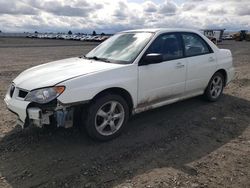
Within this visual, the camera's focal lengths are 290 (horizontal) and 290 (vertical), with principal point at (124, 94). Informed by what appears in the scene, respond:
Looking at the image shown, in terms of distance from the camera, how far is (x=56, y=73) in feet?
14.5

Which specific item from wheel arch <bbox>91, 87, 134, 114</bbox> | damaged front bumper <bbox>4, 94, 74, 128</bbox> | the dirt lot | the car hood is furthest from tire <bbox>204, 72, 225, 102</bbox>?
damaged front bumper <bbox>4, 94, 74, 128</bbox>

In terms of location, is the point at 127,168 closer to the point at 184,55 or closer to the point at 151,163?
the point at 151,163

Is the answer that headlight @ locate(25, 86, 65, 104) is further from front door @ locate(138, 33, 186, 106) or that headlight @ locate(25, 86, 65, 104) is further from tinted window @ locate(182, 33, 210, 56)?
tinted window @ locate(182, 33, 210, 56)

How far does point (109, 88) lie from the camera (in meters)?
4.42

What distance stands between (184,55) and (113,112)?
2043mm

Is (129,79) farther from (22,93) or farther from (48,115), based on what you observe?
(22,93)

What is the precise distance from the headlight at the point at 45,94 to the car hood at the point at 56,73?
3.0 inches

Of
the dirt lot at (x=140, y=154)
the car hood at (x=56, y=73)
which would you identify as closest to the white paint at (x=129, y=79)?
the car hood at (x=56, y=73)

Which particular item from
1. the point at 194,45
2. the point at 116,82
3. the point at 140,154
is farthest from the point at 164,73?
the point at 140,154

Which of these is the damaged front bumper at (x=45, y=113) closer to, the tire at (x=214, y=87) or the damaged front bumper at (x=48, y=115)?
the damaged front bumper at (x=48, y=115)

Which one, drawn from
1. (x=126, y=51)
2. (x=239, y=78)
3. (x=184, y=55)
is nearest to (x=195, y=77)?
(x=184, y=55)

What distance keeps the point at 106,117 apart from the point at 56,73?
101cm

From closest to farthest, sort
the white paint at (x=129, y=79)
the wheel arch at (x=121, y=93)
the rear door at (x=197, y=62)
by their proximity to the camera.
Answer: the white paint at (x=129, y=79) < the wheel arch at (x=121, y=93) < the rear door at (x=197, y=62)

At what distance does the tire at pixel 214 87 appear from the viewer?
6543mm
